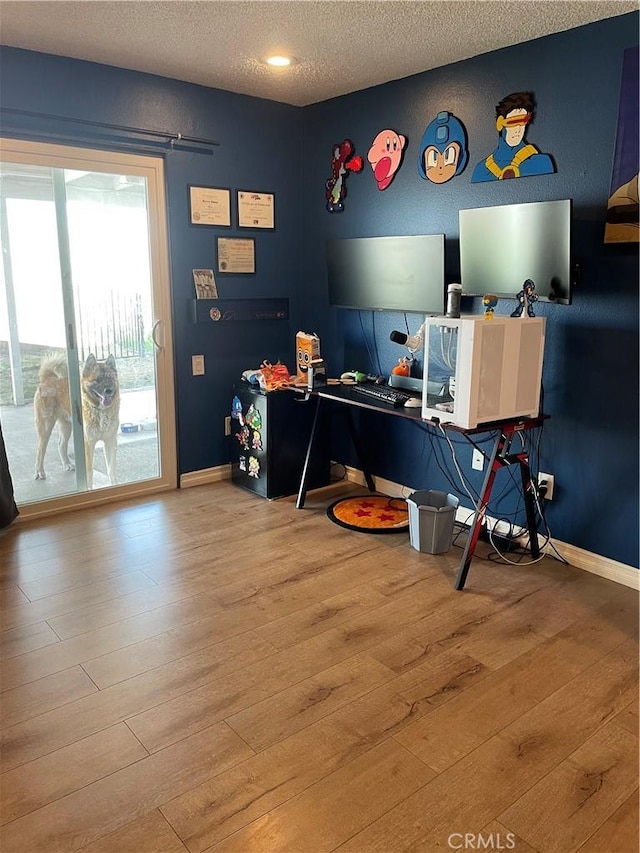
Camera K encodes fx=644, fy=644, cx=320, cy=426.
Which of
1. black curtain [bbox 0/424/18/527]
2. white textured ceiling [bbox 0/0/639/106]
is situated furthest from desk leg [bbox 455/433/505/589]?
black curtain [bbox 0/424/18/527]

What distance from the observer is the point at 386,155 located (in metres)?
3.68

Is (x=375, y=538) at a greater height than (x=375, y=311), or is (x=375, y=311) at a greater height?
(x=375, y=311)

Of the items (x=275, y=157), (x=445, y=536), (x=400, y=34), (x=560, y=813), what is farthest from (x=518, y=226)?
(x=560, y=813)

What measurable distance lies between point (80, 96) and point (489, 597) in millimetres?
3210

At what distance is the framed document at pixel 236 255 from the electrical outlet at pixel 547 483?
7.32 feet

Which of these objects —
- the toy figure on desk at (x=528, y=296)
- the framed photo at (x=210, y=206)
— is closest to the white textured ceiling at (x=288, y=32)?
the framed photo at (x=210, y=206)

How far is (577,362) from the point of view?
2934 millimetres

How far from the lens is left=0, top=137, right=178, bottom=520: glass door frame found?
10.9 ft

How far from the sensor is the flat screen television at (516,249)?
271 centimetres

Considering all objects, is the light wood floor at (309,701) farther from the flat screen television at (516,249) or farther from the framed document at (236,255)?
the framed document at (236,255)

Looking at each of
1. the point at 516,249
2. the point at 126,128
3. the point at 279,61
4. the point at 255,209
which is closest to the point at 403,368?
the point at 516,249

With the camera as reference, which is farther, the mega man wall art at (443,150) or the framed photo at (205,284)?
the framed photo at (205,284)

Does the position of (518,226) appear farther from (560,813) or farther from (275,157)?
(560,813)

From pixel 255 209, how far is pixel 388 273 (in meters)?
1.09
